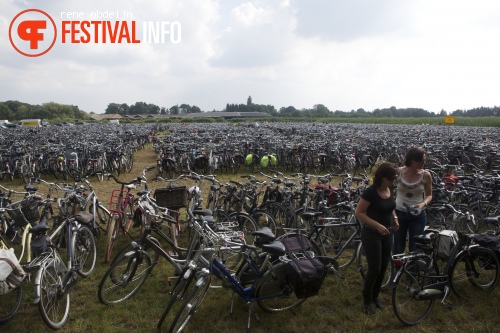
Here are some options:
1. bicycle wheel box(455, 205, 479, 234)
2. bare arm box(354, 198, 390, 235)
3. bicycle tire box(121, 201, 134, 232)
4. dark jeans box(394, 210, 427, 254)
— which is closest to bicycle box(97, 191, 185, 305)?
bicycle tire box(121, 201, 134, 232)

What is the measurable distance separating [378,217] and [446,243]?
115 cm

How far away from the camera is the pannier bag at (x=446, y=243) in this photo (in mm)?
3383

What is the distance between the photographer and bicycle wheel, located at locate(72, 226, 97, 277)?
382cm

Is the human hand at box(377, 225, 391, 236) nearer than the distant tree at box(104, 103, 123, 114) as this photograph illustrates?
Yes

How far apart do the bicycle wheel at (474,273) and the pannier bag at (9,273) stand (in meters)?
4.41

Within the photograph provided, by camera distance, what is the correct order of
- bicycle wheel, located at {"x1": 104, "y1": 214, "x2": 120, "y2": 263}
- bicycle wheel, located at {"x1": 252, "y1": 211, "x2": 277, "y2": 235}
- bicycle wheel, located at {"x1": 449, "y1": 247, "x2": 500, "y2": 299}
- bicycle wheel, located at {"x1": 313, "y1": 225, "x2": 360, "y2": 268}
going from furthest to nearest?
bicycle wheel, located at {"x1": 252, "y1": 211, "x2": 277, "y2": 235} → bicycle wheel, located at {"x1": 104, "y1": 214, "x2": 120, "y2": 263} → bicycle wheel, located at {"x1": 313, "y1": 225, "x2": 360, "y2": 268} → bicycle wheel, located at {"x1": 449, "y1": 247, "x2": 500, "y2": 299}

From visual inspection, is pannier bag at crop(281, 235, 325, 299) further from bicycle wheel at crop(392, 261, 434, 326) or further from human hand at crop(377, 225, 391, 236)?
bicycle wheel at crop(392, 261, 434, 326)

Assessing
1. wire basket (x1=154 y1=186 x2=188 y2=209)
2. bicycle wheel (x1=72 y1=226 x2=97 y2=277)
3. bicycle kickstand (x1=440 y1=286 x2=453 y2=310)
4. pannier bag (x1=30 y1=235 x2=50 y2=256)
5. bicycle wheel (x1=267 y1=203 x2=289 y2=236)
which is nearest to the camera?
pannier bag (x1=30 y1=235 x2=50 y2=256)

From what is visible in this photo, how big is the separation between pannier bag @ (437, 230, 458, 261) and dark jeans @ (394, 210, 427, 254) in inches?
8.6

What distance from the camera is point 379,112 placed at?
8044 centimetres

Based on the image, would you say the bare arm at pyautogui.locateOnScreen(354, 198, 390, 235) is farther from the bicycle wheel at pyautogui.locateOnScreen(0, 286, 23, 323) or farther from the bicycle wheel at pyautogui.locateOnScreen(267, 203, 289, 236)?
the bicycle wheel at pyautogui.locateOnScreen(0, 286, 23, 323)

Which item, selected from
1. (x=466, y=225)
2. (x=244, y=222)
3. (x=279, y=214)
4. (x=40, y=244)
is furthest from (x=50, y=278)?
(x=466, y=225)

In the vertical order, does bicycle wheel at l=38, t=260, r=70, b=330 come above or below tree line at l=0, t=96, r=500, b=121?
below

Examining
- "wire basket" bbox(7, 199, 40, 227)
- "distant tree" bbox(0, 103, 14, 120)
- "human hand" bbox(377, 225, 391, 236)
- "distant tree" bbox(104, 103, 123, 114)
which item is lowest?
"wire basket" bbox(7, 199, 40, 227)
